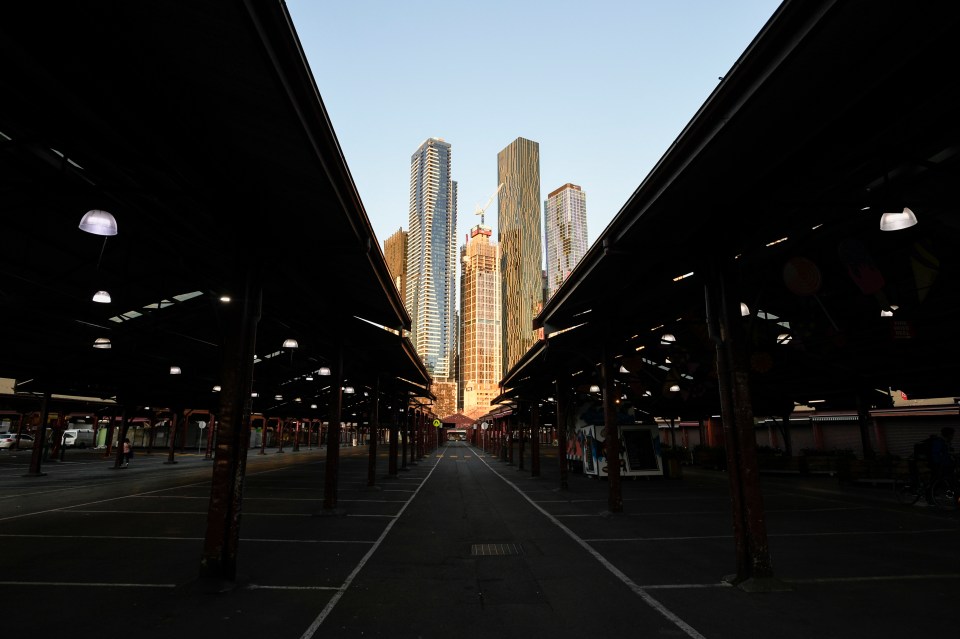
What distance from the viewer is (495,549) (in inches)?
422

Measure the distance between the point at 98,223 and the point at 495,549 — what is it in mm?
9455

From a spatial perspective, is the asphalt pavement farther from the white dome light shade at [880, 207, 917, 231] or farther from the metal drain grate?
the white dome light shade at [880, 207, 917, 231]

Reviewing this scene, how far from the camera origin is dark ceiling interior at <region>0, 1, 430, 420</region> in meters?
4.85

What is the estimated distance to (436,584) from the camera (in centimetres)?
805

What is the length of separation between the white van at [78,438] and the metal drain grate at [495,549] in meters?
74.0

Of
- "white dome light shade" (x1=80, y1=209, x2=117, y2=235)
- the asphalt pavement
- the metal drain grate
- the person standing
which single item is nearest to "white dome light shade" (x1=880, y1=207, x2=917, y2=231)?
the asphalt pavement

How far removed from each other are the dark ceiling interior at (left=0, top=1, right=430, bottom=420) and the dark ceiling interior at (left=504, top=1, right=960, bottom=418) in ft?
17.1

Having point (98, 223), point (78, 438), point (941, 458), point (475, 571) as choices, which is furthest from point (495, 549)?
point (78, 438)

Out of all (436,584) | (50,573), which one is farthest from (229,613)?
(50,573)

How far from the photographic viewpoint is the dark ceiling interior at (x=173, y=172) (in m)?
4.85

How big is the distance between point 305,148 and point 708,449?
37186 millimetres

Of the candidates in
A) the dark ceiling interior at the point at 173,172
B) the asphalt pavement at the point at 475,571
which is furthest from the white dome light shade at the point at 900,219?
the dark ceiling interior at the point at 173,172

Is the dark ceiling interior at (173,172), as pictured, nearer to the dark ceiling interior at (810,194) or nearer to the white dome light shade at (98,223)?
the white dome light shade at (98,223)

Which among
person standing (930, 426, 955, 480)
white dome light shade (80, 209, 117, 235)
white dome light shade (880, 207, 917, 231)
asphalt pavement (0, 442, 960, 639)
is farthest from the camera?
person standing (930, 426, 955, 480)
